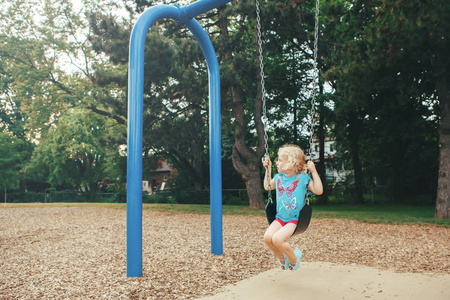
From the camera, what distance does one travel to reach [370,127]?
20.2 meters

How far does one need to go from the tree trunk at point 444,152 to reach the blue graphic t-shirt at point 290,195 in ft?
28.5

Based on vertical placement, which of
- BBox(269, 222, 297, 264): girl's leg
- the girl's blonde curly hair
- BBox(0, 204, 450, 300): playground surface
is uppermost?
the girl's blonde curly hair

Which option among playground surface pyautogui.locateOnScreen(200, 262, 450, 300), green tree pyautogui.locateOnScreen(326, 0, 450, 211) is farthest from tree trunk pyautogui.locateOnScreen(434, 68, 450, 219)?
playground surface pyautogui.locateOnScreen(200, 262, 450, 300)

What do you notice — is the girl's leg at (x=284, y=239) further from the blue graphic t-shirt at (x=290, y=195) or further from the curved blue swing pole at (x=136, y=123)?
the curved blue swing pole at (x=136, y=123)

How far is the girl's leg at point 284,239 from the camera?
11.7 feet

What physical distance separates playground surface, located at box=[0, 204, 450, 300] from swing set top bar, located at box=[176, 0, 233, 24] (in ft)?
11.7

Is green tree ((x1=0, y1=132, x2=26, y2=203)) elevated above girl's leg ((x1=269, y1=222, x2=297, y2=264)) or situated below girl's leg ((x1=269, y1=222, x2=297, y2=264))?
above

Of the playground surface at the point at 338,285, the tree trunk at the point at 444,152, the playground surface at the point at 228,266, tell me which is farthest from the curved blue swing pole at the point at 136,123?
the tree trunk at the point at 444,152

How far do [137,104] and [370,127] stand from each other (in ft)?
59.5

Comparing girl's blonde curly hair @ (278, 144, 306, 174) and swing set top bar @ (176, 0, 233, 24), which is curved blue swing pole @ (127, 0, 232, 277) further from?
girl's blonde curly hair @ (278, 144, 306, 174)

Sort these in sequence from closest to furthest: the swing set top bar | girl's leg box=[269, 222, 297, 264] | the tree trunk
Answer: girl's leg box=[269, 222, 297, 264]
the swing set top bar
the tree trunk

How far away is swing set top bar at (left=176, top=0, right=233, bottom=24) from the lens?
16.5 ft

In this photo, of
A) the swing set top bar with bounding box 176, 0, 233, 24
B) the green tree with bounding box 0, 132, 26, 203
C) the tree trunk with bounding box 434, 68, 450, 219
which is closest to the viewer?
the swing set top bar with bounding box 176, 0, 233, 24

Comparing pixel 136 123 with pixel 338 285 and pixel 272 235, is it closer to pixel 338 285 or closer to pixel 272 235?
pixel 272 235
